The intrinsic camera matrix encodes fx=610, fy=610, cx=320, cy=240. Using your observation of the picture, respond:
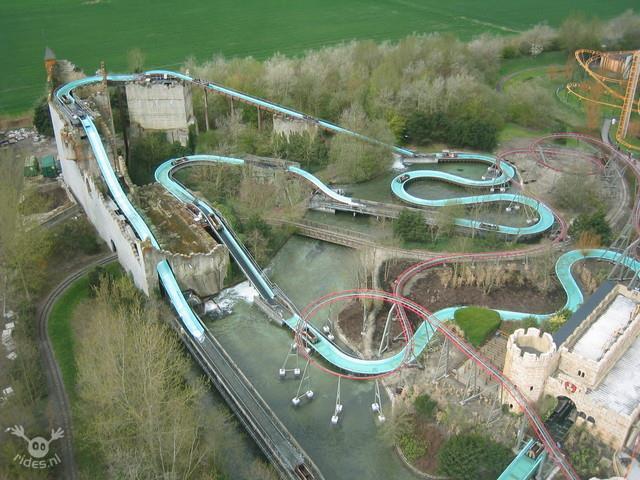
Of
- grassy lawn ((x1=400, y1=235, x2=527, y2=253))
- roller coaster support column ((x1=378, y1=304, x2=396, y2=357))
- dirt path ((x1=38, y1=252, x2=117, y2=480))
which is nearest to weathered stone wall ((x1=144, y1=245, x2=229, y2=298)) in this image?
dirt path ((x1=38, y1=252, x2=117, y2=480))

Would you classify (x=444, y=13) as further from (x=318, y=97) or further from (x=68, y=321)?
(x=68, y=321)

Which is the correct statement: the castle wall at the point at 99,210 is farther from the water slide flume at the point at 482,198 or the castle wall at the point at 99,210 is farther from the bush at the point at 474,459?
the water slide flume at the point at 482,198

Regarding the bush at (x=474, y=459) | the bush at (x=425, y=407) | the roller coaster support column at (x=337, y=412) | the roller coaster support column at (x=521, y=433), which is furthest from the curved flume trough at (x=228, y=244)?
the roller coaster support column at (x=521, y=433)

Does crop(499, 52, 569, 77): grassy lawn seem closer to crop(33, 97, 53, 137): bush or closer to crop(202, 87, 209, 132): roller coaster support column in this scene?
crop(202, 87, 209, 132): roller coaster support column

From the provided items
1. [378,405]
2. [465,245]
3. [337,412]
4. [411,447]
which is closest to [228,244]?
[337,412]

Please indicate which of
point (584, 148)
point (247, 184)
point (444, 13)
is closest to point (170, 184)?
point (247, 184)
